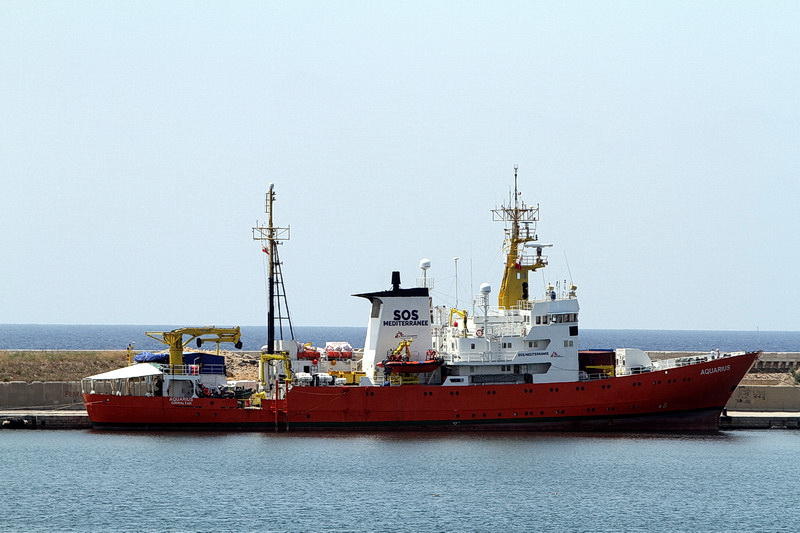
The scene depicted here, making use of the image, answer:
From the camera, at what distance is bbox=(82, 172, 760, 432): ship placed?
43.2 metres

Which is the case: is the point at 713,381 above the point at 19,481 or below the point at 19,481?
above

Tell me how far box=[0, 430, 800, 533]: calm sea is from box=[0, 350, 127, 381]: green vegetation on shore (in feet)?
42.6

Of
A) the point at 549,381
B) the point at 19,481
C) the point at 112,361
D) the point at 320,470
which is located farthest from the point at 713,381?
the point at 112,361

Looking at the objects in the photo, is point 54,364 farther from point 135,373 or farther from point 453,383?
point 453,383

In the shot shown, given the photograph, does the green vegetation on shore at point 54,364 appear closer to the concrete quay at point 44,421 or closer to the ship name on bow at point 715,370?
the concrete quay at point 44,421

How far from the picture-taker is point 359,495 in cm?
3281

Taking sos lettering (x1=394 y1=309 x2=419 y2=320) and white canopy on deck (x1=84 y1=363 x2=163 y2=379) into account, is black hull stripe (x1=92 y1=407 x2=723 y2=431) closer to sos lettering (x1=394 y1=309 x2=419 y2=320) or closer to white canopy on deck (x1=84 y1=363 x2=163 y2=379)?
white canopy on deck (x1=84 y1=363 x2=163 y2=379)

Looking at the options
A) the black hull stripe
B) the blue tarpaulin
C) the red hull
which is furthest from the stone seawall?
the red hull

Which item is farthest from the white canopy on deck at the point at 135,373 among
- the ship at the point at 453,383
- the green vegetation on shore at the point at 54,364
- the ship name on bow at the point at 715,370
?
the ship name on bow at the point at 715,370

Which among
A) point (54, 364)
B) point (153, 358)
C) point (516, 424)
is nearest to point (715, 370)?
point (516, 424)

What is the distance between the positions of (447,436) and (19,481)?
15707 mm

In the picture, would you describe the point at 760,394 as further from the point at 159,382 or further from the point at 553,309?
the point at 159,382

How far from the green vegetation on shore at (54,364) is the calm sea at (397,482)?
12972 millimetres

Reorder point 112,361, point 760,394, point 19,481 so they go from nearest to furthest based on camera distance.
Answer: point 19,481, point 760,394, point 112,361
